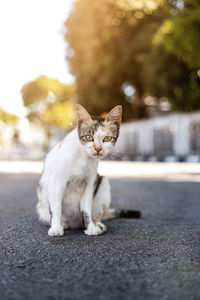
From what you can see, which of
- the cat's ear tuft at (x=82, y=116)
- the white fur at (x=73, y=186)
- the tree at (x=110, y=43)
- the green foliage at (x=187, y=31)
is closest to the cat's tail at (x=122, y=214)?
the white fur at (x=73, y=186)

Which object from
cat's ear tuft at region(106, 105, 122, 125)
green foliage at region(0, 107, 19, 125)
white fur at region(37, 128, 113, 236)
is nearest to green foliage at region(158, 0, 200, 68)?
cat's ear tuft at region(106, 105, 122, 125)

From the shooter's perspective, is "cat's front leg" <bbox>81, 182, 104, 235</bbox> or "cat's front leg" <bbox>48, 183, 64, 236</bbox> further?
"cat's front leg" <bbox>81, 182, 104, 235</bbox>

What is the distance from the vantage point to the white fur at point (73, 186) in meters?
2.54

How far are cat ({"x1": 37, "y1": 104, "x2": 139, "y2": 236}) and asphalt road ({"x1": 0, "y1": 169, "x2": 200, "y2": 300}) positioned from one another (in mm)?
130

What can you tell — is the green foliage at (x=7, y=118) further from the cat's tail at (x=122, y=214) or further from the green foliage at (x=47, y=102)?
the cat's tail at (x=122, y=214)

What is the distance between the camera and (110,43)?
70.9ft

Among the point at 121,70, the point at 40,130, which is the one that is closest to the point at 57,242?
the point at 121,70

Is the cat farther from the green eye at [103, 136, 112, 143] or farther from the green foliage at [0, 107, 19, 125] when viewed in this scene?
the green foliage at [0, 107, 19, 125]

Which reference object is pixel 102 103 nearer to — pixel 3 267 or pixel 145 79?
pixel 145 79

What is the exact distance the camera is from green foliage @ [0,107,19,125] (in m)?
43.4

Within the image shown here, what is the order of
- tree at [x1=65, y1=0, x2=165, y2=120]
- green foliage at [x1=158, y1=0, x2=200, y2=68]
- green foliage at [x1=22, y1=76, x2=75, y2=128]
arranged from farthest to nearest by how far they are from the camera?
green foliage at [x1=22, y1=76, x2=75, y2=128] < tree at [x1=65, y1=0, x2=165, y2=120] < green foliage at [x1=158, y1=0, x2=200, y2=68]

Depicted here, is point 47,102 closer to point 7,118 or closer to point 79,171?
point 7,118

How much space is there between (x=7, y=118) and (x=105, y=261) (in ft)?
145

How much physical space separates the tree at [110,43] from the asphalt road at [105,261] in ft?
56.8
